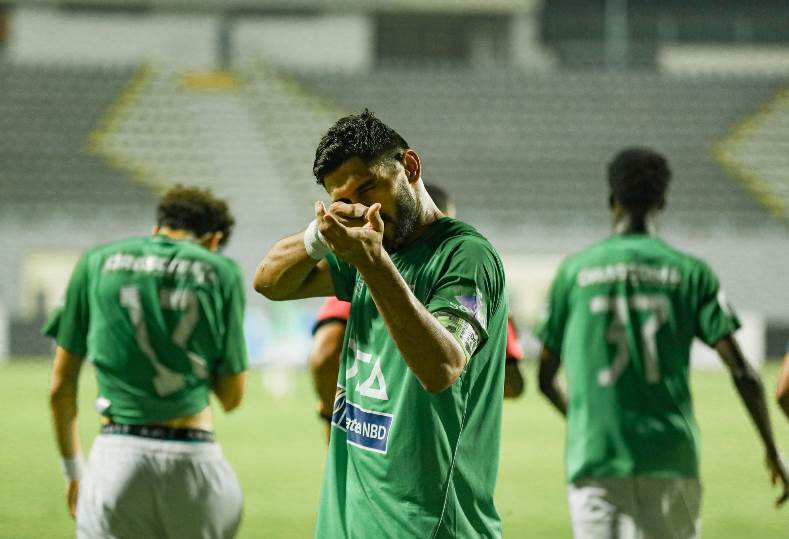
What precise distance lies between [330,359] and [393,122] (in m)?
26.6

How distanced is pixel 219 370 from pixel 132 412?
1.18ft

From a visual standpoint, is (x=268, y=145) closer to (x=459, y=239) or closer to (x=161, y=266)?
(x=161, y=266)

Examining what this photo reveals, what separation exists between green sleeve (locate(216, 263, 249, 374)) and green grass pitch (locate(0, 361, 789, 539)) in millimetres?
3465

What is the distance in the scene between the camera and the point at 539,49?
38.4 m

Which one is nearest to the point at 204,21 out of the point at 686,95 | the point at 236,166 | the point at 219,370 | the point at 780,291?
the point at 236,166

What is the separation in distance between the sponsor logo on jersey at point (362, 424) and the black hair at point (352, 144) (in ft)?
1.64

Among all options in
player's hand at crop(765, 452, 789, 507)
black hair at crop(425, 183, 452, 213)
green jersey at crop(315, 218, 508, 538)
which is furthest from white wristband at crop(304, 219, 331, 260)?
player's hand at crop(765, 452, 789, 507)

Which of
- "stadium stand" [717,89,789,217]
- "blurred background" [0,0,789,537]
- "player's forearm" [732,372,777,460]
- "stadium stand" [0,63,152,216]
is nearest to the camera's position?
"player's forearm" [732,372,777,460]

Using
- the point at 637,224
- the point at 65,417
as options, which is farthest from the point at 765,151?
the point at 65,417

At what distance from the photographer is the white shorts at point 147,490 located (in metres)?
3.64

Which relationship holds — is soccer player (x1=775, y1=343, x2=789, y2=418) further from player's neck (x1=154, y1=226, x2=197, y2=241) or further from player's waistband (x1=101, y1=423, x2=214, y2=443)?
player's neck (x1=154, y1=226, x2=197, y2=241)

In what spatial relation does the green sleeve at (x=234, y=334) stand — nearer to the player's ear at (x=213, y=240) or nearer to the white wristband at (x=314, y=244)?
the player's ear at (x=213, y=240)

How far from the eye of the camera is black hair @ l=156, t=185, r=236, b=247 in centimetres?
408

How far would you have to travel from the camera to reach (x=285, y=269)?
2.67m
